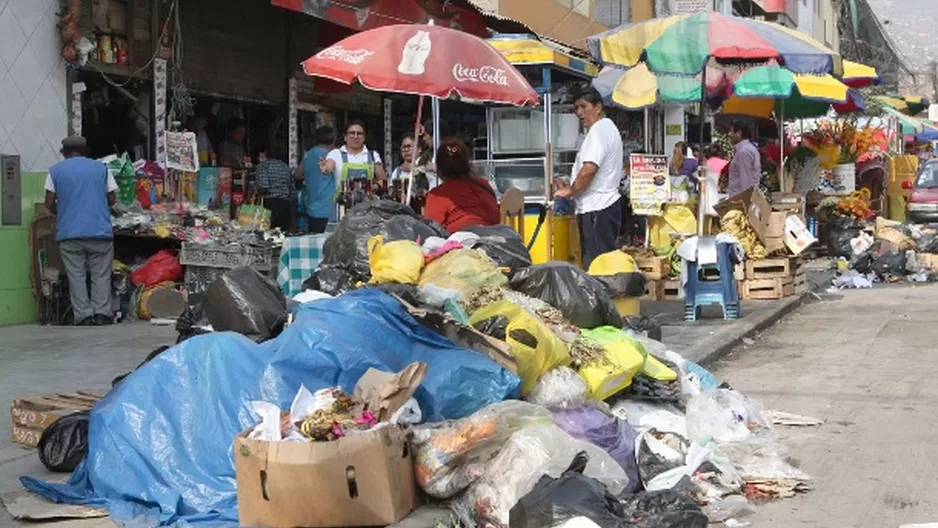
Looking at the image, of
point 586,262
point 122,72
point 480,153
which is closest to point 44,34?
point 122,72

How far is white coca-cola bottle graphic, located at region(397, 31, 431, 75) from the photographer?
909 cm

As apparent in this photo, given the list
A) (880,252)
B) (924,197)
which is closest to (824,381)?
(880,252)

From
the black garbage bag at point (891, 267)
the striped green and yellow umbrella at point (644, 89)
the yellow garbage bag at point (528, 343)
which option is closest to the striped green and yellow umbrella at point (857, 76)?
the striped green and yellow umbrella at point (644, 89)

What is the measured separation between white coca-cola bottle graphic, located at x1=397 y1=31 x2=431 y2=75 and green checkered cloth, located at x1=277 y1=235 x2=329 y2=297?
5.11 ft

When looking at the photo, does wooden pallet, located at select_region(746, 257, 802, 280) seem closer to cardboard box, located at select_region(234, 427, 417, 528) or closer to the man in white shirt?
the man in white shirt

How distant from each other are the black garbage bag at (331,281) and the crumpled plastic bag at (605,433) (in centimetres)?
208

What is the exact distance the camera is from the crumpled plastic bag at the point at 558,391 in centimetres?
643

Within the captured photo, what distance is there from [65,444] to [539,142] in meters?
11.0

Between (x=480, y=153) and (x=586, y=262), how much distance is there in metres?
5.94

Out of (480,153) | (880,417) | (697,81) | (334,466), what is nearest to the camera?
(334,466)

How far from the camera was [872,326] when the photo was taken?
13.0 meters

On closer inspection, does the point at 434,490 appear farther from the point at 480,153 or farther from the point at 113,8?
the point at 480,153

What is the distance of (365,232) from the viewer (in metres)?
8.30

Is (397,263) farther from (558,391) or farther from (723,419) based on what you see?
(723,419)
